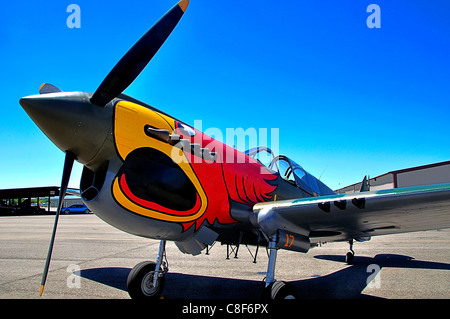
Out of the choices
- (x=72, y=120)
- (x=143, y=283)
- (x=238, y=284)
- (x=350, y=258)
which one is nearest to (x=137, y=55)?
(x=72, y=120)

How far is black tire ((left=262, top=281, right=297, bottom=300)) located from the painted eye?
2.38 metres

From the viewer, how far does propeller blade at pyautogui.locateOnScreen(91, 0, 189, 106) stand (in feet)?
Result: 10.8

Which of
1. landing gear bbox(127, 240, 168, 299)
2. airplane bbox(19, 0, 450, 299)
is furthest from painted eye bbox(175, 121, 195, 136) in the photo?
landing gear bbox(127, 240, 168, 299)

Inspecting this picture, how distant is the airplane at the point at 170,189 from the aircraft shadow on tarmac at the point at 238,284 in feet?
2.72

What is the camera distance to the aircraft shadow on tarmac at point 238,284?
5059mm

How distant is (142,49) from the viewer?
3.31 meters

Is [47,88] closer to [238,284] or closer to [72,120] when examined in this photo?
[72,120]

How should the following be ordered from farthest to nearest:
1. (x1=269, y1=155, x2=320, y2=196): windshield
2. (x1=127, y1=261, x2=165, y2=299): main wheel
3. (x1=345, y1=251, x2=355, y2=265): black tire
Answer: (x1=345, y1=251, x2=355, y2=265): black tire < (x1=269, y1=155, x2=320, y2=196): windshield < (x1=127, y1=261, x2=165, y2=299): main wheel

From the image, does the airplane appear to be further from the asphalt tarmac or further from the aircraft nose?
the asphalt tarmac

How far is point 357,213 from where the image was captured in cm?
404

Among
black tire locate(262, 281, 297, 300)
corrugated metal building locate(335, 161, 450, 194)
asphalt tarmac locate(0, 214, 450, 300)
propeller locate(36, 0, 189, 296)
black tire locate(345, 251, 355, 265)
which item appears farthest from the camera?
corrugated metal building locate(335, 161, 450, 194)

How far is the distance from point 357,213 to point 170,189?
8.44ft
